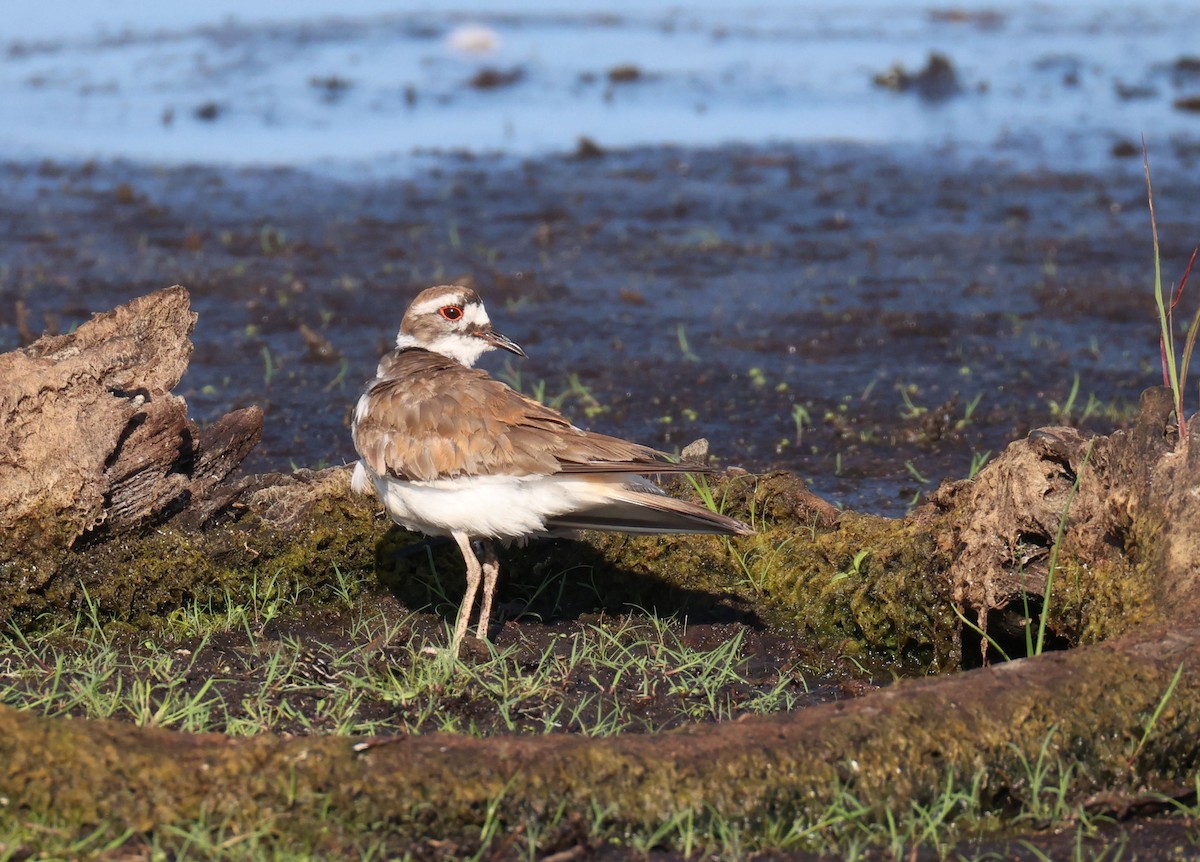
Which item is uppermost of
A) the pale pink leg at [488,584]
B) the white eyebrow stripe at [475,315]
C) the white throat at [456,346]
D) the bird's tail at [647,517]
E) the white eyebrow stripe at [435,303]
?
the white eyebrow stripe at [435,303]

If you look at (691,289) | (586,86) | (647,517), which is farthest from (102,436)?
(586,86)

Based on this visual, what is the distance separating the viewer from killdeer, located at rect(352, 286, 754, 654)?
4.74 m

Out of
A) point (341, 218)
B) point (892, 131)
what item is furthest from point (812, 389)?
point (892, 131)

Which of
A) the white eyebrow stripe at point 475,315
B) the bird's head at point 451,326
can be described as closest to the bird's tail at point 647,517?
the bird's head at point 451,326

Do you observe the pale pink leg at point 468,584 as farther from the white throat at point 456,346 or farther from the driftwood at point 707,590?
the white throat at point 456,346

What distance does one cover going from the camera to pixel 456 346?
19.1 ft

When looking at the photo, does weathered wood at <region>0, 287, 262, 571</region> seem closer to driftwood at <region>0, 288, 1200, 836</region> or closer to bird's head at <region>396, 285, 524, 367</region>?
driftwood at <region>0, 288, 1200, 836</region>

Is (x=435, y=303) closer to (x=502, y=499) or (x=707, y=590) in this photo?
(x=502, y=499)

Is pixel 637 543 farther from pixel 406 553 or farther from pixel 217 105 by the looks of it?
pixel 217 105

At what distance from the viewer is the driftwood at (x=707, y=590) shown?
11.3 ft

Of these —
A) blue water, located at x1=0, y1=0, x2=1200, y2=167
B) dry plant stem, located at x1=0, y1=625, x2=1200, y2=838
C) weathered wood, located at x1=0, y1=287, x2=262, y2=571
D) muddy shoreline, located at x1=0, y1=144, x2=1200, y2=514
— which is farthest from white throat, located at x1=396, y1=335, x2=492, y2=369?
blue water, located at x1=0, y1=0, x2=1200, y2=167

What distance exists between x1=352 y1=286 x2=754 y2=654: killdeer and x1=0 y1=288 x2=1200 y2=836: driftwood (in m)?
0.51

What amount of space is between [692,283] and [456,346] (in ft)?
16.9

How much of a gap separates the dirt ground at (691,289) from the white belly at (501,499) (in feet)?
1.52
